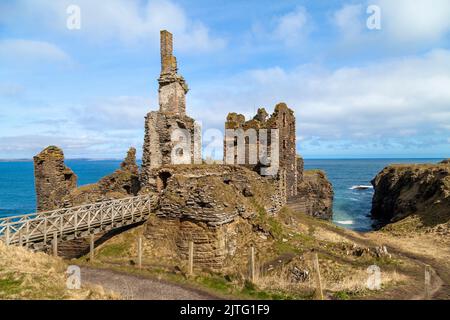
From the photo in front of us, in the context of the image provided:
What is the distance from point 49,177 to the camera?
30.9 meters

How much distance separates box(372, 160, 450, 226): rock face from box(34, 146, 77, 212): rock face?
112 ft

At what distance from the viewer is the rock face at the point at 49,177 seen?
30.7 m

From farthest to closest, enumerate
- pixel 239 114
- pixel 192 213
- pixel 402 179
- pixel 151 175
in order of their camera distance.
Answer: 1. pixel 402 179
2. pixel 239 114
3. pixel 151 175
4. pixel 192 213

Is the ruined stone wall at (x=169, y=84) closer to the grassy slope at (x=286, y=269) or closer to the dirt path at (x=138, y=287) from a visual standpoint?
the grassy slope at (x=286, y=269)

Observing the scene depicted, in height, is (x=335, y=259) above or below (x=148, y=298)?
below

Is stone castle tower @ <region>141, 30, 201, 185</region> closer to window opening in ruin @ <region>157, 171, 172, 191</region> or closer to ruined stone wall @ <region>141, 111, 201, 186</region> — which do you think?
ruined stone wall @ <region>141, 111, 201, 186</region>

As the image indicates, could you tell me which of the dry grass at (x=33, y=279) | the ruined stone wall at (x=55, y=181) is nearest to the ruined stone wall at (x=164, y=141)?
the ruined stone wall at (x=55, y=181)

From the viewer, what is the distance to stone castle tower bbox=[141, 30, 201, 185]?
25281 millimetres

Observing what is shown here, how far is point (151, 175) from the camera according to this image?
2444cm

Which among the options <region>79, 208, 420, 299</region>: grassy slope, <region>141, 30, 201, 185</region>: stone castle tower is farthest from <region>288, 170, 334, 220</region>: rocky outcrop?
<region>141, 30, 201, 185</region>: stone castle tower
